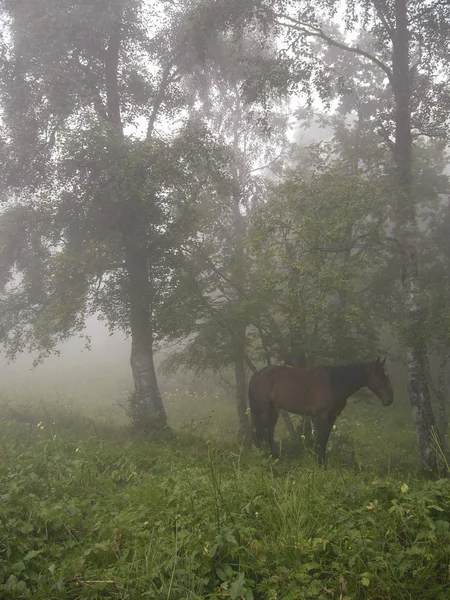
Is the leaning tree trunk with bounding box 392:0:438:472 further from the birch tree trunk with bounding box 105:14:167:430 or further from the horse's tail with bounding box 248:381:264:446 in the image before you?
the birch tree trunk with bounding box 105:14:167:430

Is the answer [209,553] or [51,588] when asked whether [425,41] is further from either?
[51,588]

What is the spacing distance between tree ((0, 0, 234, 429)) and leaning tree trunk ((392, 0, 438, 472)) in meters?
5.83

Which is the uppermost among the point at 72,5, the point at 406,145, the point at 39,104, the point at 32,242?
the point at 72,5

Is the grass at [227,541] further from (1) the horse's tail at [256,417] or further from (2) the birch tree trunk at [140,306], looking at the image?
(2) the birch tree trunk at [140,306]

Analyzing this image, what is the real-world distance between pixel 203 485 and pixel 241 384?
30.9ft

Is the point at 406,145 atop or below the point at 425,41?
below

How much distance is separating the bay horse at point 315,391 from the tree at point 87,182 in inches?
139

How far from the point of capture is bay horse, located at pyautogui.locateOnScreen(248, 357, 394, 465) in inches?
362

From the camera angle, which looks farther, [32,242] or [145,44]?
[145,44]

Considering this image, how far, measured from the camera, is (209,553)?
327 centimetres

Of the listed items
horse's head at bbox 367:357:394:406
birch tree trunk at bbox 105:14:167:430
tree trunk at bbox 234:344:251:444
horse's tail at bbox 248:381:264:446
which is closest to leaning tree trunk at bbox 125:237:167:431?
birch tree trunk at bbox 105:14:167:430

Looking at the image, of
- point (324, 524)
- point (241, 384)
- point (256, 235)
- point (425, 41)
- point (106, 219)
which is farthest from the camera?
point (241, 384)

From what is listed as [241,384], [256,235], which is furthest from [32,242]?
[241,384]

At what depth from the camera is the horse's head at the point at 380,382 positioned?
8977mm
